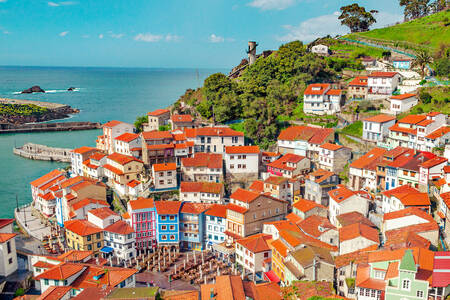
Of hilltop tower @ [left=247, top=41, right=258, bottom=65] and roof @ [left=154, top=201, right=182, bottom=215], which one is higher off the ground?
hilltop tower @ [left=247, top=41, right=258, bottom=65]

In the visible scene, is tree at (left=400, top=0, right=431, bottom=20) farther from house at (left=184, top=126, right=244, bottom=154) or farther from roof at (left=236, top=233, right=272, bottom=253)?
roof at (left=236, top=233, right=272, bottom=253)

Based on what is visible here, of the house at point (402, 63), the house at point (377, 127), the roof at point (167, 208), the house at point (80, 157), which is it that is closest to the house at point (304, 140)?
the house at point (377, 127)

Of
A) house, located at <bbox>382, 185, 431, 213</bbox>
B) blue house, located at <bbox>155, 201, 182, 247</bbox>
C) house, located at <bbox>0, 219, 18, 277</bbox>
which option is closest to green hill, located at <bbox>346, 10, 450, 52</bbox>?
house, located at <bbox>382, 185, 431, 213</bbox>

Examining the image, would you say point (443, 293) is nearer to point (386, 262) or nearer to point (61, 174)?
point (386, 262)

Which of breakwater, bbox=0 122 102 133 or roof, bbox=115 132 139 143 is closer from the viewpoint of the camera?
roof, bbox=115 132 139 143

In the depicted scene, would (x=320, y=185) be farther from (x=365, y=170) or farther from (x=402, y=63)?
(x=402, y=63)

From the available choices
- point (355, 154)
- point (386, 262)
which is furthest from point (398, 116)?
point (386, 262)
